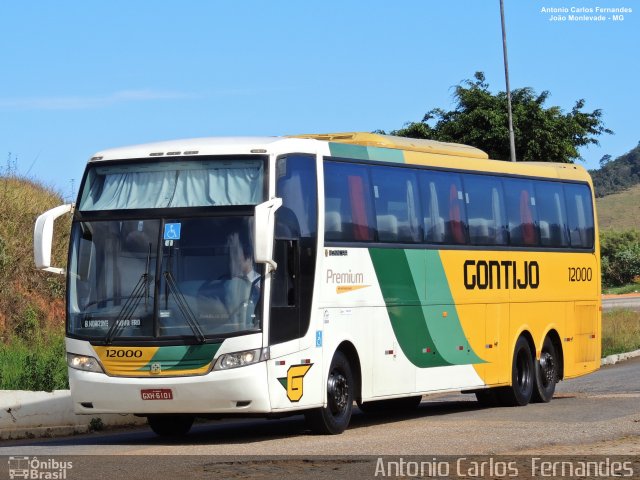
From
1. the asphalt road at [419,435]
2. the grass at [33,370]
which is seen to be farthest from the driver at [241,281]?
the grass at [33,370]

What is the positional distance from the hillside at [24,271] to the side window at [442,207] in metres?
10.6

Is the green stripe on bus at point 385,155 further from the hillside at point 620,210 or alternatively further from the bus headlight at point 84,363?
the hillside at point 620,210

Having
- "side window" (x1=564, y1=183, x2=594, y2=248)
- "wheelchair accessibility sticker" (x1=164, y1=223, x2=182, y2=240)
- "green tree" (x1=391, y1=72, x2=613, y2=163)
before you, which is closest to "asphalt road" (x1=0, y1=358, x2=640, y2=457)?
"wheelchair accessibility sticker" (x1=164, y1=223, x2=182, y2=240)

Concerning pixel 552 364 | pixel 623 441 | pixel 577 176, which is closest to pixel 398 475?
pixel 623 441

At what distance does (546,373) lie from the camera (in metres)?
22.6

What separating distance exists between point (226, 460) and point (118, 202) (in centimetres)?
398

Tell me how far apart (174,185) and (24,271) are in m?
16.2

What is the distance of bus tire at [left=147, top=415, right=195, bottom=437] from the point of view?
17.0m

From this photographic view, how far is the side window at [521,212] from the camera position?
21.7 meters

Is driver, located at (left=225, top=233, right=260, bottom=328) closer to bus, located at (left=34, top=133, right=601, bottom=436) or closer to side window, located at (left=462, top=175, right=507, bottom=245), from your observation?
bus, located at (left=34, top=133, right=601, bottom=436)

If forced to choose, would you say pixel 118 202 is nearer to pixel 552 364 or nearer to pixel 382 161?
pixel 382 161

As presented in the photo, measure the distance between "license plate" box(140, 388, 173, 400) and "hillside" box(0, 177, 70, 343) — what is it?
476 inches

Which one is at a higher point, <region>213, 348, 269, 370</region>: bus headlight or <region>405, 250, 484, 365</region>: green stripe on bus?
<region>405, 250, 484, 365</region>: green stripe on bus

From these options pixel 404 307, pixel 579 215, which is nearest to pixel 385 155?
pixel 404 307
